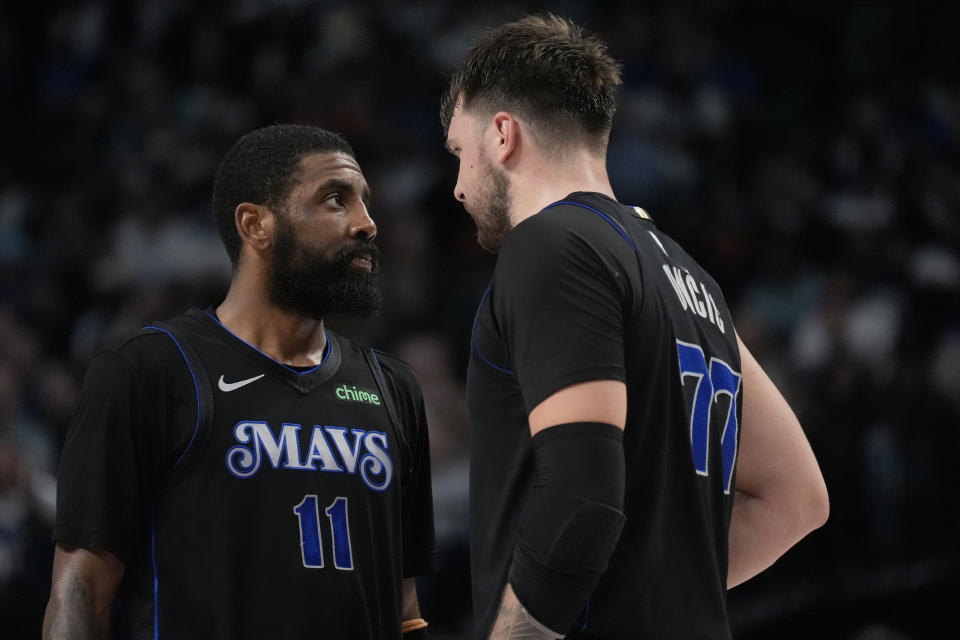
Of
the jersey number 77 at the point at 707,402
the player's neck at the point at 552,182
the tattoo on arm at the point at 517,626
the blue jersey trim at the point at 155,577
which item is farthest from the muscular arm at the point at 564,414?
the blue jersey trim at the point at 155,577

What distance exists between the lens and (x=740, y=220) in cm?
836

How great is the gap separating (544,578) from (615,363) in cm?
41

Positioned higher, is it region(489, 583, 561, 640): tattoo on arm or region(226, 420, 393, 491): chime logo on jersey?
region(226, 420, 393, 491): chime logo on jersey

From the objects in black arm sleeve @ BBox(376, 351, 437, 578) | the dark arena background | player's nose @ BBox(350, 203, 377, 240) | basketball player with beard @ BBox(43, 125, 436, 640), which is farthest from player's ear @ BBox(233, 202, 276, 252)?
the dark arena background

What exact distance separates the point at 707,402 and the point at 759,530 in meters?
0.57

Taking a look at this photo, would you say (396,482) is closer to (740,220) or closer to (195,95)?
(740,220)

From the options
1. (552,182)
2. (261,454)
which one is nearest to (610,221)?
(552,182)

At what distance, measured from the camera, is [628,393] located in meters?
2.30

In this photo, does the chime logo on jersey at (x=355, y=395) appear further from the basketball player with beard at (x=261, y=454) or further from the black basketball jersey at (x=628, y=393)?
the black basketball jersey at (x=628, y=393)

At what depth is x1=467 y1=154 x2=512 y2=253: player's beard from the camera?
2.60 metres

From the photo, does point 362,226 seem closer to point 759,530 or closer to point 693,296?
point 693,296

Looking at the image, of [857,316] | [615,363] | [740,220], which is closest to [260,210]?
[615,363]

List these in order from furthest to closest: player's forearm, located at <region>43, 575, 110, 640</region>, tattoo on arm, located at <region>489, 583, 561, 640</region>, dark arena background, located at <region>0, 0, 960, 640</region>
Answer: dark arena background, located at <region>0, 0, 960, 640</region>, player's forearm, located at <region>43, 575, 110, 640</region>, tattoo on arm, located at <region>489, 583, 561, 640</region>

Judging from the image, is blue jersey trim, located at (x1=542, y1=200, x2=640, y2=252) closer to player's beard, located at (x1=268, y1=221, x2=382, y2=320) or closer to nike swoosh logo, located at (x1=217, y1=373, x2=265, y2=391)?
player's beard, located at (x1=268, y1=221, x2=382, y2=320)
